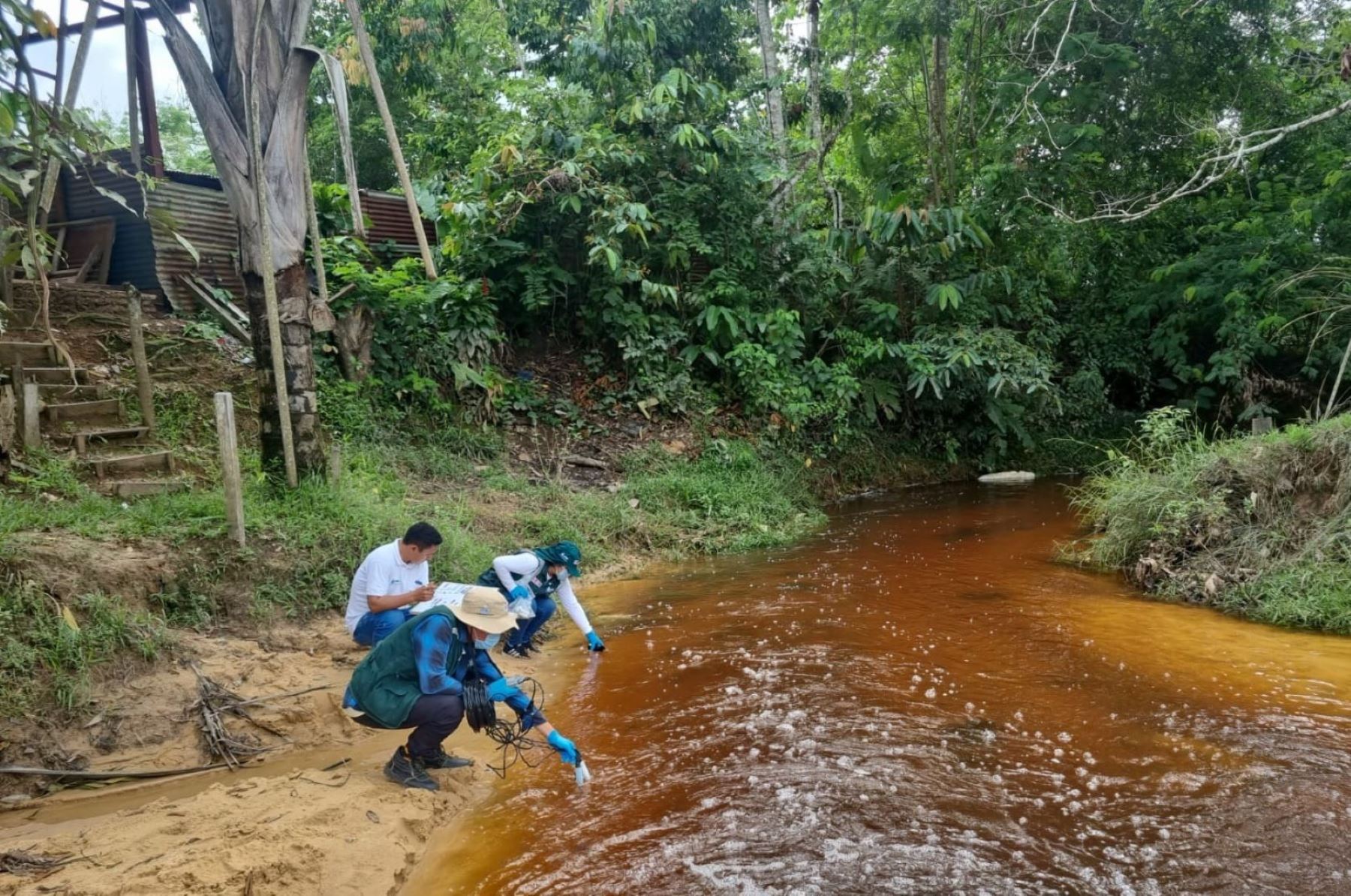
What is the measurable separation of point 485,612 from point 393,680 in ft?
1.76

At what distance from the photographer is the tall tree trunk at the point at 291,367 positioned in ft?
21.3

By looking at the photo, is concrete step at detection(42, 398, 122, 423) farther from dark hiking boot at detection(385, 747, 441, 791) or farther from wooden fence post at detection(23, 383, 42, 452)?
dark hiking boot at detection(385, 747, 441, 791)

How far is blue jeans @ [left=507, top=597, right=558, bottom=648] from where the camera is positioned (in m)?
6.17

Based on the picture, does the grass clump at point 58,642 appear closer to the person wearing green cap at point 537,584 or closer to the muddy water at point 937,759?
the person wearing green cap at point 537,584

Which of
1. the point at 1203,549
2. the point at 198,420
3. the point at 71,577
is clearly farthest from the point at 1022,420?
the point at 71,577

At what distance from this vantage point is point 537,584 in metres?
6.01

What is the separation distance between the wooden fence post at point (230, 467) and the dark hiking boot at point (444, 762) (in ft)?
8.57

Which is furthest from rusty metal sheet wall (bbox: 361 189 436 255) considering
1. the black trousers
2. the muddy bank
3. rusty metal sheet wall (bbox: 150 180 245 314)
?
the black trousers

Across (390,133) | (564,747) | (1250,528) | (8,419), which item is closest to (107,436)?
(8,419)

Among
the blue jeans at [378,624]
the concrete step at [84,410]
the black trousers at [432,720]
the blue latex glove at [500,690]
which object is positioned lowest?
the black trousers at [432,720]

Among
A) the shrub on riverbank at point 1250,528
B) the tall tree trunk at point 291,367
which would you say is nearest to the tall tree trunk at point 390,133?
the tall tree trunk at point 291,367

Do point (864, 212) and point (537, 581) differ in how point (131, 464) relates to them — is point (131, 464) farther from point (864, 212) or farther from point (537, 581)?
point (864, 212)

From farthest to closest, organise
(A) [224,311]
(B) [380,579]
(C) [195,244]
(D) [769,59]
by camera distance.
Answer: (D) [769,59] < (C) [195,244] < (A) [224,311] < (B) [380,579]

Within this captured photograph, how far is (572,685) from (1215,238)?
48.8 ft
